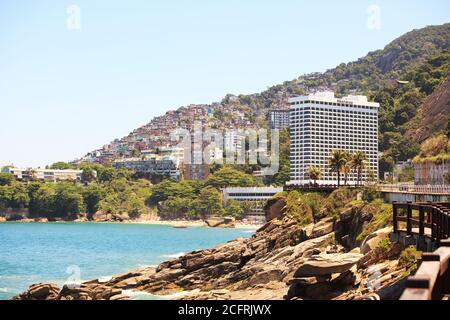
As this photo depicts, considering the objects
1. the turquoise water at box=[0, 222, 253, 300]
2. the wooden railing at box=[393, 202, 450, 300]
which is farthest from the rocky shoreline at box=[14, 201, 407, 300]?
the turquoise water at box=[0, 222, 253, 300]

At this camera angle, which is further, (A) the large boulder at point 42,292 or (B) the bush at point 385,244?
(A) the large boulder at point 42,292

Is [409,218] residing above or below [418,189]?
above

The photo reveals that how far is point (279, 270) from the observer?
51.2 meters

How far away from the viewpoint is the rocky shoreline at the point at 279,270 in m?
36.5

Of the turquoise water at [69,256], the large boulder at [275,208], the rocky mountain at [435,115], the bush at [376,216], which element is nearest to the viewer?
the bush at [376,216]

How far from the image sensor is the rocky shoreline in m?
36.5

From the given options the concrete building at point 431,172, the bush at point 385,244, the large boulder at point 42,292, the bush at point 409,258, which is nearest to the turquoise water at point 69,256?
the large boulder at point 42,292

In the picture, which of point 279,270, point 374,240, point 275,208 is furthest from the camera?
point 275,208

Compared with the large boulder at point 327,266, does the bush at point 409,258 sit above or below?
above

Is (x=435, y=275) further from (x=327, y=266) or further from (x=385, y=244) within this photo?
(x=385, y=244)

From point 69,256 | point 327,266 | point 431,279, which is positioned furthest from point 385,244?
point 69,256

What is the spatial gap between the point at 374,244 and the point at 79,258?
226ft

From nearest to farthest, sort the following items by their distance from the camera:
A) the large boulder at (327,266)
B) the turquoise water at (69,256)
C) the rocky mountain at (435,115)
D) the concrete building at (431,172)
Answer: the large boulder at (327,266) < the turquoise water at (69,256) < the concrete building at (431,172) < the rocky mountain at (435,115)

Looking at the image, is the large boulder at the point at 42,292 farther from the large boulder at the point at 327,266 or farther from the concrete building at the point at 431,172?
the concrete building at the point at 431,172
